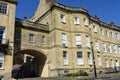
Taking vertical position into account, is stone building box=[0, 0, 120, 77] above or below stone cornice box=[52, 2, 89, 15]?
below

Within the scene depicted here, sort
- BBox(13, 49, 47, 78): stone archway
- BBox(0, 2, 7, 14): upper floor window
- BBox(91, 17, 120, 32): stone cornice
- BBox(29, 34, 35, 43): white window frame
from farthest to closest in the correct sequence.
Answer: BBox(91, 17, 120, 32): stone cornice
BBox(13, 49, 47, 78): stone archway
BBox(29, 34, 35, 43): white window frame
BBox(0, 2, 7, 14): upper floor window

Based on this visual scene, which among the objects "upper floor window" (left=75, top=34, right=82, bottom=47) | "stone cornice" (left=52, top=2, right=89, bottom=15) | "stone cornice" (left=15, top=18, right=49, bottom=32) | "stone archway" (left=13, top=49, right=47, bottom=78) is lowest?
"stone archway" (left=13, top=49, right=47, bottom=78)

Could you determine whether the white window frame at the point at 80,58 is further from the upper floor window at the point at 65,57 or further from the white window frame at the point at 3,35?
the white window frame at the point at 3,35

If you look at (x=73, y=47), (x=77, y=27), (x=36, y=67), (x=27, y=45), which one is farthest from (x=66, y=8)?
(x=36, y=67)

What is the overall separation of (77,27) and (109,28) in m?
15.0

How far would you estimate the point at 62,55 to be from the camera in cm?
3238

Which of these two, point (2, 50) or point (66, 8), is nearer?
point (2, 50)

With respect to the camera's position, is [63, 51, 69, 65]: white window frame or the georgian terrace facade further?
[63, 51, 69, 65]: white window frame


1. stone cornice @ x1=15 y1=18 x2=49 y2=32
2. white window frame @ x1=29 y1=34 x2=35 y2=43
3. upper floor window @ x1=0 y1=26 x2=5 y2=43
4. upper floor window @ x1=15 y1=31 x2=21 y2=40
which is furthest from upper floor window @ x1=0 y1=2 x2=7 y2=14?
white window frame @ x1=29 y1=34 x2=35 y2=43

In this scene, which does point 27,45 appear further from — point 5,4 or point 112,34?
point 112,34

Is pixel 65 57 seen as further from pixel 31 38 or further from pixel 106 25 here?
pixel 106 25

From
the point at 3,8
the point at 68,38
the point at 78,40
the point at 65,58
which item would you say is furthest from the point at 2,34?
the point at 78,40

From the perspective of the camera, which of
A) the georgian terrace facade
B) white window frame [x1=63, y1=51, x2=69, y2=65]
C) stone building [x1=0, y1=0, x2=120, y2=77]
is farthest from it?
white window frame [x1=63, y1=51, x2=69, y2=65]

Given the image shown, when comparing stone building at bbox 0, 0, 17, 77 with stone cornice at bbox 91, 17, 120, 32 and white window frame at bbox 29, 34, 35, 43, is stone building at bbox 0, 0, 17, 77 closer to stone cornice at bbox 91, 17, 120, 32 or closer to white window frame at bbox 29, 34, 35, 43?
white window frame at bbox 29, 34, 35, 43
